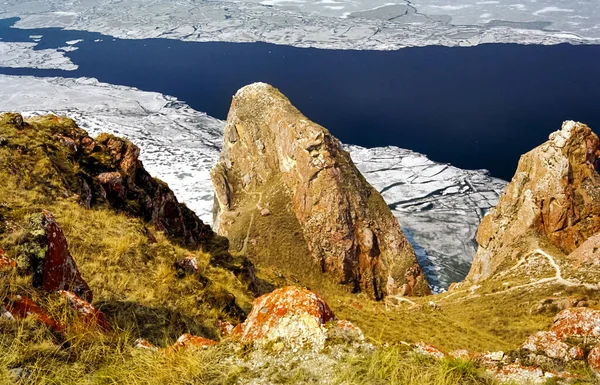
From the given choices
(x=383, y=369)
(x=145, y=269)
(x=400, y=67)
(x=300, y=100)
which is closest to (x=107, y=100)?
(x=300, y=100)

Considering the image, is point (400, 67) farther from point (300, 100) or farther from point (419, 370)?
point (419, 370)

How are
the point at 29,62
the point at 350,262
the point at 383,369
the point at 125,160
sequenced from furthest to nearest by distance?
the point at 29,62 → the point at 350,262 → the point at 125,160 → the point at 383,369

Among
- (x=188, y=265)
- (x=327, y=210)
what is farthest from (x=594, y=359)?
(x=327, y=210)

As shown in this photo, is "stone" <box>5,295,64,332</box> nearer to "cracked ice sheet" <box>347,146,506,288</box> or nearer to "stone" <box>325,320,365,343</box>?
"stone" <box>325,320,365,343</box>

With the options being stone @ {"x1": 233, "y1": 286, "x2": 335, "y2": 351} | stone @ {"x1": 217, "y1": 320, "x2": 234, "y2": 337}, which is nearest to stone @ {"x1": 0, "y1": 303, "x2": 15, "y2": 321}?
stone @ {"x1": 233, "y1": 286, "x2": 335, "y2": 351}

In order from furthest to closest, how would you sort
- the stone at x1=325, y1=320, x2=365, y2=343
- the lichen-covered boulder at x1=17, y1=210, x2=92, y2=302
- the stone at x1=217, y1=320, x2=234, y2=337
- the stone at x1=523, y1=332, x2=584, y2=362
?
the stone at x1=217, y1=320, x2=234, y2=337 < the lichen-covered boulder at x1=17, y1=210, x2=92, y2=302 < the stone at x1=523, y1=332, x2=584, y2=362 < the stone at x1=325, y1=320, x2=365, y2=343
